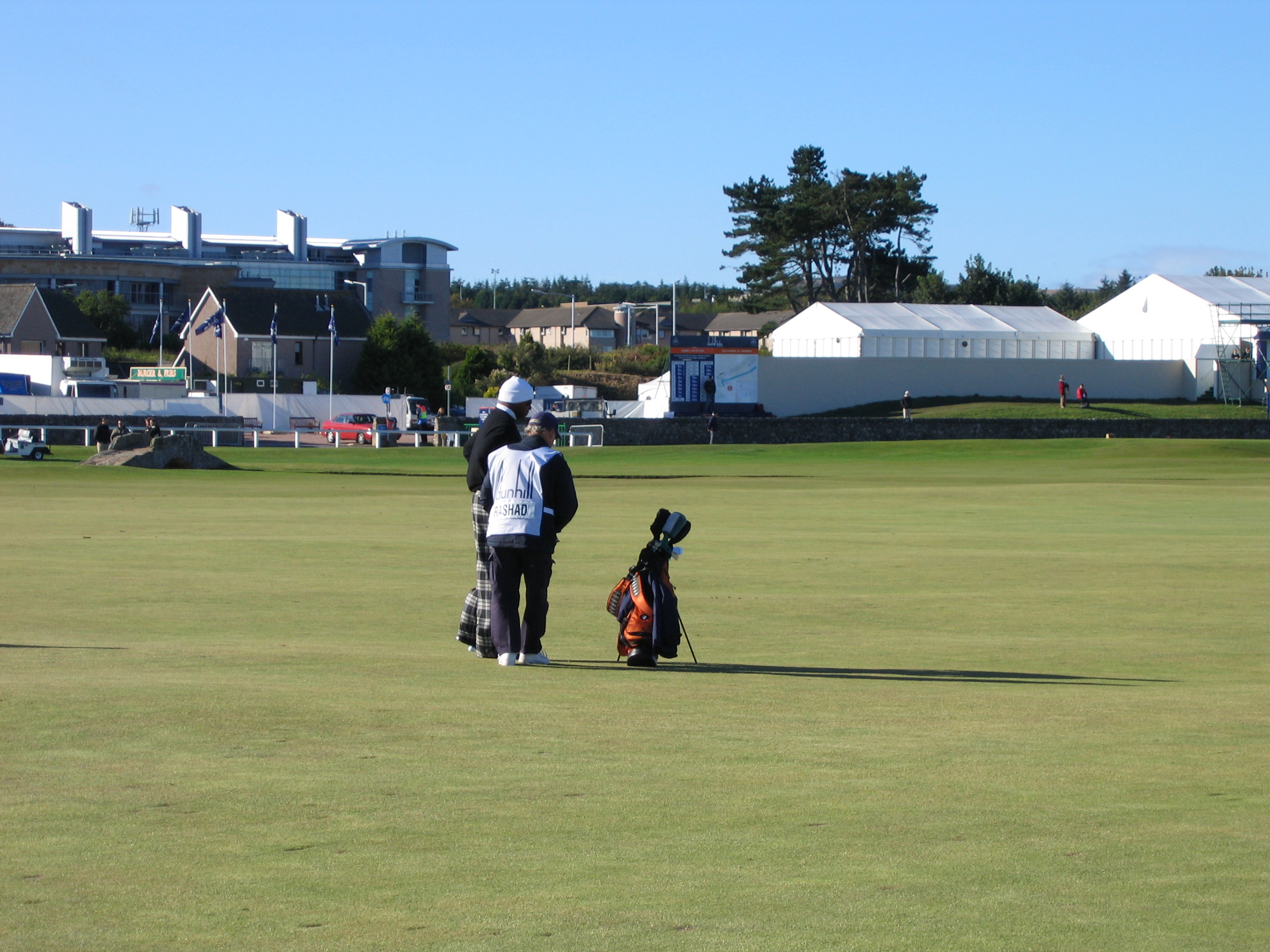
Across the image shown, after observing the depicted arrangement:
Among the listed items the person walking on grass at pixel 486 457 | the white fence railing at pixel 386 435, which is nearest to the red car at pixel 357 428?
the white fence railing at pixel 386 435

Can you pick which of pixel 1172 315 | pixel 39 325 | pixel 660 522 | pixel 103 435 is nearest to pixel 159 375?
pixel 39 325

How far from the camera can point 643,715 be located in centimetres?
852

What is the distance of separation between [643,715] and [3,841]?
3.90m

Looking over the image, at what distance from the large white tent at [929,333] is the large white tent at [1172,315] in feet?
6.45

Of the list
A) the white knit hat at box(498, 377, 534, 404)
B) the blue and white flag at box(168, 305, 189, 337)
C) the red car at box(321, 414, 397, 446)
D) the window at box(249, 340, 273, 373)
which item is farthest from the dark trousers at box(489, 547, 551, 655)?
the window at box(249, 340, 273, 373)

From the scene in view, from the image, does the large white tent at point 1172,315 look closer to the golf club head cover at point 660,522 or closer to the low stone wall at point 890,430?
the low stone wall at point 890,430

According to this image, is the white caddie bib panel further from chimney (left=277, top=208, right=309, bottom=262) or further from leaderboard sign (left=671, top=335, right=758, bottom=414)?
chimney (left=277, top=208, right=309, bottom=262)

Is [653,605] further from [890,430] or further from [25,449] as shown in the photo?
[890,430]

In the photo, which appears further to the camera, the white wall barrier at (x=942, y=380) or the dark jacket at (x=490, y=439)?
the white wall barrier at (x=942, y=380)

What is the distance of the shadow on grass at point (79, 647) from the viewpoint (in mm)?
10672

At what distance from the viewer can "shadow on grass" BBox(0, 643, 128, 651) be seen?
10672 millimetres

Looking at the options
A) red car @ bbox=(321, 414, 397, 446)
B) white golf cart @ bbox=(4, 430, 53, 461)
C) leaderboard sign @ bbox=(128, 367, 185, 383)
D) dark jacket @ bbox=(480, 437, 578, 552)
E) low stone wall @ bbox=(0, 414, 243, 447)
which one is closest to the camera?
dark jacket @ bbox=(480, 437, 578, 552)

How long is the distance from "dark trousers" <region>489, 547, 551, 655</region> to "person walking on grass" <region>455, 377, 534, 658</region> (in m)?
0.24

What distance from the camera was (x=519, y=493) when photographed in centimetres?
1032
